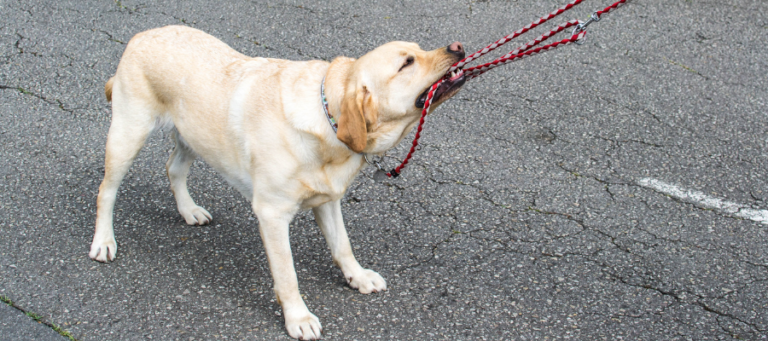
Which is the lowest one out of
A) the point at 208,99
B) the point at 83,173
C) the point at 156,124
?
the point at 83,173

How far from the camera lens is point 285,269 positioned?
9.77ft

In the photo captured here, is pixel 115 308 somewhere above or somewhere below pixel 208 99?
below

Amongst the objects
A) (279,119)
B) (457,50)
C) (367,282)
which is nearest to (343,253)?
(367,282)

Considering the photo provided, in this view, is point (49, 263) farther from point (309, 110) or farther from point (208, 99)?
point (309, 110)

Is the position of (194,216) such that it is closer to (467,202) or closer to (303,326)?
(303,326)

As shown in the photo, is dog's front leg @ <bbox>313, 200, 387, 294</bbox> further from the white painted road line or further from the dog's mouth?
the white painted road line

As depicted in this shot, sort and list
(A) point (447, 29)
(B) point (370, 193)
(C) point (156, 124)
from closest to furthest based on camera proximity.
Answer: (C) point (156, 124)
(B) point (370, 193)
(A) point (447, 29)

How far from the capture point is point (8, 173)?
168 inches

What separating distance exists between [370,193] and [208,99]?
1432 millimetres

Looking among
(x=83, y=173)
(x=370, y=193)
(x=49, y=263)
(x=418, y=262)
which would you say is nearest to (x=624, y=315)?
(x=418, y=262)

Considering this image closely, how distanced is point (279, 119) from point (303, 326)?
0.97 meters

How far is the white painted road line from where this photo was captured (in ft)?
12.9

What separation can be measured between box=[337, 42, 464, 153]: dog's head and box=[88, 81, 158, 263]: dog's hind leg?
1.30 m

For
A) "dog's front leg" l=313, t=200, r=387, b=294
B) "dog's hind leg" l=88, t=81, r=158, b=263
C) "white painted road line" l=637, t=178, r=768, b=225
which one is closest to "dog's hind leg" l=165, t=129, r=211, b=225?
"dog's hind leg" l=88, t=81, r=158, b=263
